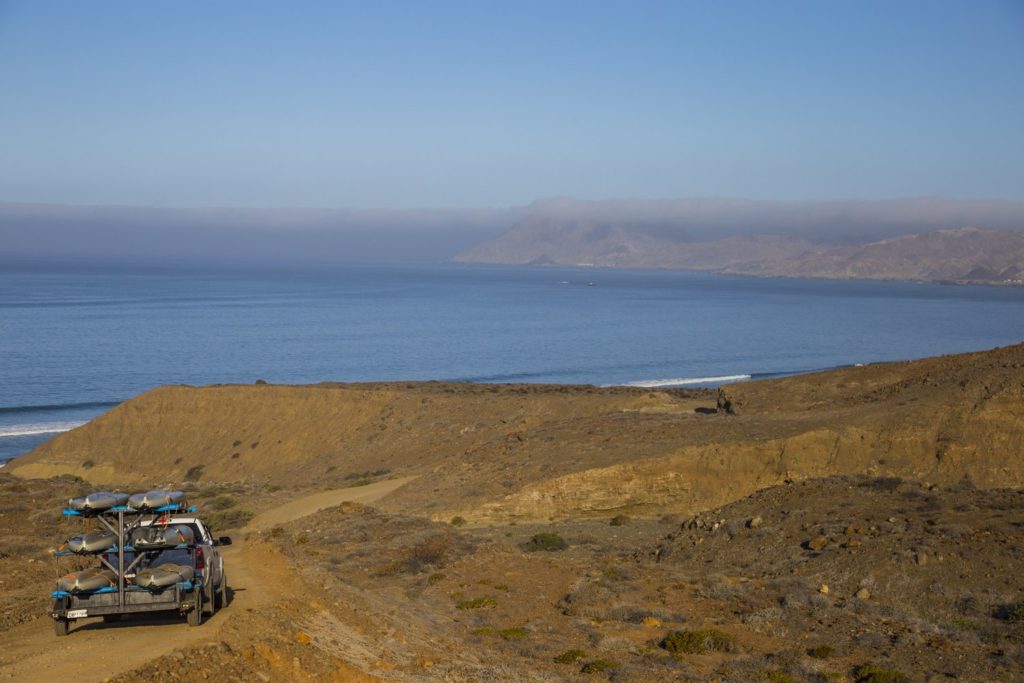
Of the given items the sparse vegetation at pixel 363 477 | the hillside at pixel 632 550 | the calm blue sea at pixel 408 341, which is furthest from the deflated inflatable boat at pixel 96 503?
the calm blue sea at pixel 408 341

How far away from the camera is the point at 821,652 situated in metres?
12.8

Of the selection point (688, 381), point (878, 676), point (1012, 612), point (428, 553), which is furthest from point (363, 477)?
point (688, 381)

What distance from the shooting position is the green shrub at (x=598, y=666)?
11.8 meters

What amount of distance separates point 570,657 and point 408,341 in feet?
317

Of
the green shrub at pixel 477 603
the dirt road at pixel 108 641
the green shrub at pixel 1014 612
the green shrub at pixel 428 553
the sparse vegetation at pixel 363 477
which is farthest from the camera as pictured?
the sparse vegetation at pixel 363 477

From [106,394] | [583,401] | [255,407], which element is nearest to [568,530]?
[583,401]

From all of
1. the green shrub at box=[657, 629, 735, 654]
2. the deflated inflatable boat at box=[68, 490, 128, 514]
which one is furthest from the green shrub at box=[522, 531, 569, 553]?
the deflated inflatable boat at box=[68, 490, 128, 514]

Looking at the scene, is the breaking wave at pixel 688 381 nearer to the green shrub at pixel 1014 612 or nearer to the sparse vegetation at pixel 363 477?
the sparse vegetation at pixel 363 477

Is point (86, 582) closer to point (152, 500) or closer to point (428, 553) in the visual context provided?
point (152, 500)

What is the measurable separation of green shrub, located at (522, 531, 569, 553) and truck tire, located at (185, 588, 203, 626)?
9745 mm

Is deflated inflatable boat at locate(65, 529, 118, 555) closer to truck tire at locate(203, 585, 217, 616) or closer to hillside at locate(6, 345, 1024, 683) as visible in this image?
hillside at locate(6, 345, 1024, 683)

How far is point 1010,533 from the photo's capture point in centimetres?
1675

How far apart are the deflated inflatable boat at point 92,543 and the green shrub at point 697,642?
6854mm

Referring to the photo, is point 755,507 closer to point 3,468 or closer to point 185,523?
point 185,523
